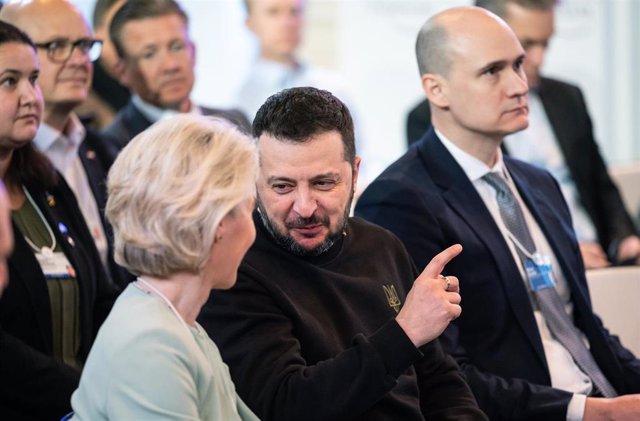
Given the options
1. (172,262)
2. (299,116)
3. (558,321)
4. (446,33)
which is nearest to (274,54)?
(446,33)

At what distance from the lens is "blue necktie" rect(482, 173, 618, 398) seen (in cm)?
300

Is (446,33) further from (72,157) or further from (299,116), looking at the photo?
(72,157)

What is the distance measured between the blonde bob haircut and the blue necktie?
4.18 feet

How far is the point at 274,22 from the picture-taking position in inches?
221

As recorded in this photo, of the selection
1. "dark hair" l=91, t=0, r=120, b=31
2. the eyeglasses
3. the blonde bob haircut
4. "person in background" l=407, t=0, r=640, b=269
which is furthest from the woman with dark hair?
"person in background" l=407, t=0, r=640, b=269

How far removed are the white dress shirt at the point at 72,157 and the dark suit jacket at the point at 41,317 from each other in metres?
0.44

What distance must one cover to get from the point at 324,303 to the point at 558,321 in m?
0.94

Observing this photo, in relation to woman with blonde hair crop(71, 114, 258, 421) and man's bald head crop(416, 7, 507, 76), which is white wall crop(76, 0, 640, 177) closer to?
man's bald head crop(416, 7, 507, 76)

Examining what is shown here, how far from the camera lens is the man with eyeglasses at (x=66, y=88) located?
3574 millimetres

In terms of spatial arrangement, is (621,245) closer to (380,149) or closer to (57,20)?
(380,149)

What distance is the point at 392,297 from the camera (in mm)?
2441

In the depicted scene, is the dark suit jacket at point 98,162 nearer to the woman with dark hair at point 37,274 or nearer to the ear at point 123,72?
the woman with dark hair at point 37,274

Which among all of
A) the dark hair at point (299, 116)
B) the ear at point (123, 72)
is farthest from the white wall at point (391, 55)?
the dark hair at point (299, 116)

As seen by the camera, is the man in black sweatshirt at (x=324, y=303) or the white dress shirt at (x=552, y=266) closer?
the man in black sweatshirt at (x=324, y=303)
